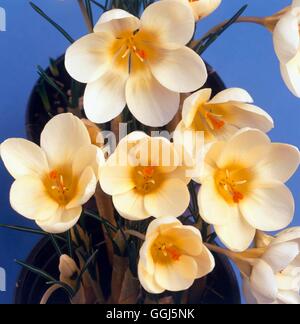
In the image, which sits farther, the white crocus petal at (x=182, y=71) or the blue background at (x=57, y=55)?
the blue background at (x=57, y=55)

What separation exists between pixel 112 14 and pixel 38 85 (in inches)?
16.3

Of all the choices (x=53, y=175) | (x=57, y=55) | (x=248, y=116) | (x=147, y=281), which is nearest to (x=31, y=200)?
(x=53, y=175)

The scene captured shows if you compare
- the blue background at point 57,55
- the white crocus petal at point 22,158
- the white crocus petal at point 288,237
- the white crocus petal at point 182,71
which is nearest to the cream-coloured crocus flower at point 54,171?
the white crocus petal at point 22,158

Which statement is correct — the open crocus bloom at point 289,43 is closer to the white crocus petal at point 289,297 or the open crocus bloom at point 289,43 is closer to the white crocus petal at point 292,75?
the white crocus petal at point 292,75

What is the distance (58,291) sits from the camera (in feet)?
2.82

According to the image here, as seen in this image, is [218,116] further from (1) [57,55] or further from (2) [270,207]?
(1) [57,55]

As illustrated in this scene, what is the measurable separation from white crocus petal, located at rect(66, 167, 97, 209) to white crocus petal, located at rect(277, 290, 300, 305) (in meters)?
0.24

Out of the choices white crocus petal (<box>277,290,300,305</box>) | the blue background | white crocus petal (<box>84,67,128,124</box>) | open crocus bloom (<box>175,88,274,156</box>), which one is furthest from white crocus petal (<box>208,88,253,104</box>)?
the blue background

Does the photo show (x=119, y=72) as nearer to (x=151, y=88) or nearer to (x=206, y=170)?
(x=151, y=88)

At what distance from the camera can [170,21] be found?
1.87 feet

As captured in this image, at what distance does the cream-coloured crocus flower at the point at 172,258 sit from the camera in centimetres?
56

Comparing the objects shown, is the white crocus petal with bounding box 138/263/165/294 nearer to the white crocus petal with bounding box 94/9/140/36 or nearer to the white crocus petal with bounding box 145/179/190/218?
the white crocus petal with bounding box 145/179/190/218

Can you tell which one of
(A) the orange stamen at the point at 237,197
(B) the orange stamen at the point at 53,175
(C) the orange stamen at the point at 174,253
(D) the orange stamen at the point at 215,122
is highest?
(D) the orange stamen at the point at 215,122

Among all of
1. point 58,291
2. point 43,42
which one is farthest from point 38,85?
point 58,291
